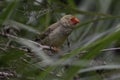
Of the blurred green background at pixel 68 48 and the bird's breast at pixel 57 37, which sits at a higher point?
the bird's breast at pixel 57 37

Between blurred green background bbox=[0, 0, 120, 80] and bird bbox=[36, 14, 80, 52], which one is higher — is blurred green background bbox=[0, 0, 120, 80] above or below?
below

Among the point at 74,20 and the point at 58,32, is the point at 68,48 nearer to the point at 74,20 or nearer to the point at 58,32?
the point at 74,20

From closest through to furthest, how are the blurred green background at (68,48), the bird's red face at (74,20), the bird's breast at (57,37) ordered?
the blurred green background at (68,48) < the bird's red face at (74,20) < the bird's breast at (57,37)

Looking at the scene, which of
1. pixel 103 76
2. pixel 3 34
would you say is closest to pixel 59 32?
pixel 3 34

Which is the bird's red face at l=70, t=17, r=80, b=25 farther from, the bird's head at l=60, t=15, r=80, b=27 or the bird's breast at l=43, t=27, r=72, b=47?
the bird's breast at l=43, t=27, r=72, b=47

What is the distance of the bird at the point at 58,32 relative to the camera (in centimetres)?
222

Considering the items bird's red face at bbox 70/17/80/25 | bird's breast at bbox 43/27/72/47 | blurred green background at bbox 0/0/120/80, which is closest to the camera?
blurred green background at bbox 0/0/120/80

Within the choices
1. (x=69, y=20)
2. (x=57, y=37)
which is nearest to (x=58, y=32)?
(x=57, y=37)

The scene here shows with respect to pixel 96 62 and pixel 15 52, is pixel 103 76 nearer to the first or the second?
pixel 96 62

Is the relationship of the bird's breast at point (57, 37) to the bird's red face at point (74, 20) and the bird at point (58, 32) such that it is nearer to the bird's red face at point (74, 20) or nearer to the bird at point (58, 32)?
the bird at point (58, 32)

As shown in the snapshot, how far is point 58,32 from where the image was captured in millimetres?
2352

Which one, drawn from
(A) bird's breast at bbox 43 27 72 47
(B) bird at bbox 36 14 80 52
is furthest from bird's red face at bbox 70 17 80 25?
(A) bird's breast at bbox 43 27 72 47

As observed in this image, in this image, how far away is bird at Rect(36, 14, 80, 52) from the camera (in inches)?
87.3

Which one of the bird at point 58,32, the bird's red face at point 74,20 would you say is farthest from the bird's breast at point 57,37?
the bird's red face at point 74,20
